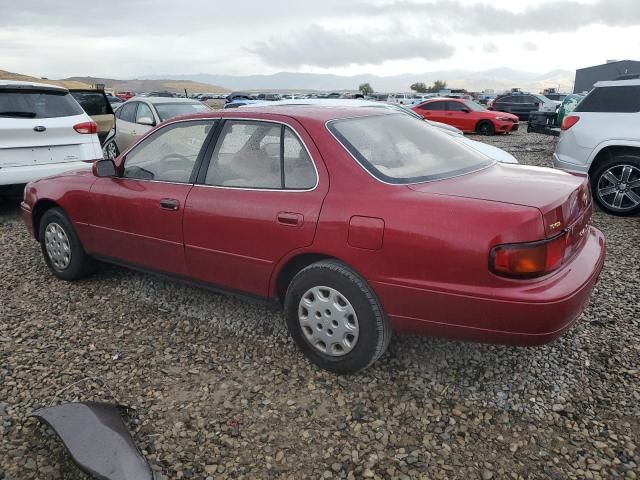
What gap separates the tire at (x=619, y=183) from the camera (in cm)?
620

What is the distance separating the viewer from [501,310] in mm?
2367

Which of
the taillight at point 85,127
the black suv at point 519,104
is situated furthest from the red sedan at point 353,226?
the black suv at point 519,104

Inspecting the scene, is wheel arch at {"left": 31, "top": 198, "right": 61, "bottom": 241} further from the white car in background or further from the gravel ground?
the white car in background

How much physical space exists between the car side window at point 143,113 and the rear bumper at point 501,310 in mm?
8481

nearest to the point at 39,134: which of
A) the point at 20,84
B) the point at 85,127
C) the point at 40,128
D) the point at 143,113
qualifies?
the point at 40,128

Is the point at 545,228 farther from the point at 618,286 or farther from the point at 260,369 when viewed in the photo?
the point at 618,286

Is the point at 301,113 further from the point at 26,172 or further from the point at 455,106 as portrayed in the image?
the point at 455,106

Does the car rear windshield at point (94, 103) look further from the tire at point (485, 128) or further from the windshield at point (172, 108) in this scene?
the tire at point (485, 128)

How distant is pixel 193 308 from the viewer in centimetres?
395

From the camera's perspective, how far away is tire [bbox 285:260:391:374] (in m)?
2.73

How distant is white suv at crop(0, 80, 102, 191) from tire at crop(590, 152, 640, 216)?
251 inches

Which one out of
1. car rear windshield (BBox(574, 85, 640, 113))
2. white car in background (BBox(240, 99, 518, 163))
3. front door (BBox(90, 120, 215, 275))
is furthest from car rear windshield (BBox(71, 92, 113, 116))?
car rear windshield (BBox(574, 85, 640, 113))

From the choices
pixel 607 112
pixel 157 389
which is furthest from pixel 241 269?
pixel 607 112

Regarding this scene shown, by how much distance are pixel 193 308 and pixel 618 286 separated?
11.7 ft
